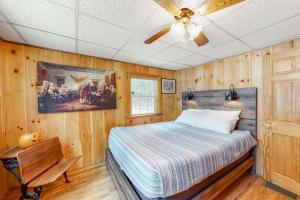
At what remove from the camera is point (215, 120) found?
246 centimetres

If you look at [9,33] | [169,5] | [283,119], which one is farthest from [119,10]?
[283,119]

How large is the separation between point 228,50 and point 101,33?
210 cm

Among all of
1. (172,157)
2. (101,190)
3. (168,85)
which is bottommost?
(101,190)

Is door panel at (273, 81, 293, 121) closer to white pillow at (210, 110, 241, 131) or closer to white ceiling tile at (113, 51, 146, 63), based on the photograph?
white pillow at (210, 110, 241, 131)

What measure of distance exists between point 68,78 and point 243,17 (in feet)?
8.84

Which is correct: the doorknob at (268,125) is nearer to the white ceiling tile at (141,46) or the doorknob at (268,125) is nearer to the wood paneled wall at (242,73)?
the wood paneled wall at (242,73)

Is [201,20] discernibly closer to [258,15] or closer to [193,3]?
[193,3]

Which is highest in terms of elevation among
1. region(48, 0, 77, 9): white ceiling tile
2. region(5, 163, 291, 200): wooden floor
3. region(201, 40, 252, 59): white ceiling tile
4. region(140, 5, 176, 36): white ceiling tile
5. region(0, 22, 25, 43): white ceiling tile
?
region(48, 0, 77, 9): white ceiling tile

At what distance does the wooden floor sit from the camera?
185 cm

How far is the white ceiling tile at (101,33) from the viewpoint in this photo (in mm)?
1524

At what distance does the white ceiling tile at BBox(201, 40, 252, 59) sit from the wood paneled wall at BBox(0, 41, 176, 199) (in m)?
1.61

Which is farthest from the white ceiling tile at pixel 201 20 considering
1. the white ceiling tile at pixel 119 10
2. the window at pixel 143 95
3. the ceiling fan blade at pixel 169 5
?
the window at pixel 143 95

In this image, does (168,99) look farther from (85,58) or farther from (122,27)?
(122,27)

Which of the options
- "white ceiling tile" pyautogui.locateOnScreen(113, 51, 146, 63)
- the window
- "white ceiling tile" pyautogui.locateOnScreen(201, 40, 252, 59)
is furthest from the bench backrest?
"white ceiling tile" pyautogui.locateOnScreen(201, 40, 252, 59)
